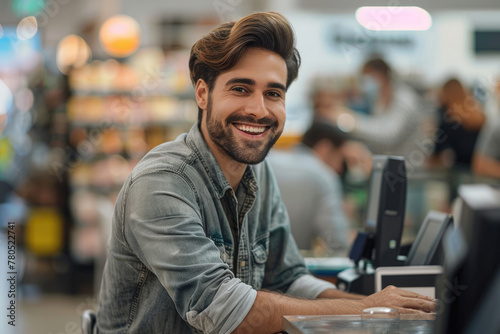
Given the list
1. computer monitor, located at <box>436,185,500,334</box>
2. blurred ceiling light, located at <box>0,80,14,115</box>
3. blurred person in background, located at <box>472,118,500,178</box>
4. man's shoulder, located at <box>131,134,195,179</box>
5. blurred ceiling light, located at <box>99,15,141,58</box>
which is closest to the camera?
computer monitor, located at <box>436,185,500,334</box>

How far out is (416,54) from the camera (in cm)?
927

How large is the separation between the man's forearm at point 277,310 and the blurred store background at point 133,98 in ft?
9.54

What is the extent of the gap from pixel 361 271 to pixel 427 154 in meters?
4.00

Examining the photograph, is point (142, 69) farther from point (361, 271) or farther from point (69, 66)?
point (361, 271)

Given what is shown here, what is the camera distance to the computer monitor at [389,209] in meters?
2.05

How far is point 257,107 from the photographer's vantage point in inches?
74.1

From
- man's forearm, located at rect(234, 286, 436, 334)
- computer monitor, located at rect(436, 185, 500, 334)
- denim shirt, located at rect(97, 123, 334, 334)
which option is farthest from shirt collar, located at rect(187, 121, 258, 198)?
computer monitor, located at rect(436, 185, 500, 334)

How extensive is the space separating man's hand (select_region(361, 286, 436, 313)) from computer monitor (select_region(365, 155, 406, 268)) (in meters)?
0.40

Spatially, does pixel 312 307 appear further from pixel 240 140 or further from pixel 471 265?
pixel 471 265

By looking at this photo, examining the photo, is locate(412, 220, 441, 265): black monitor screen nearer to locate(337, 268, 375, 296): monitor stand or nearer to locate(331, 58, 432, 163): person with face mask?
locate(337, 268, 375, 296): monitor stand

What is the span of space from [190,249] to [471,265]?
83cm

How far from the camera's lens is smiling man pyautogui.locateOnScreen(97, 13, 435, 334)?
64.5 inches

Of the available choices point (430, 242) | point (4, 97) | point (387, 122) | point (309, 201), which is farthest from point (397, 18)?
point (4, 97)

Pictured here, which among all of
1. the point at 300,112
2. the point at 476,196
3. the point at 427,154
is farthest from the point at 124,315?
the point at 300,112
